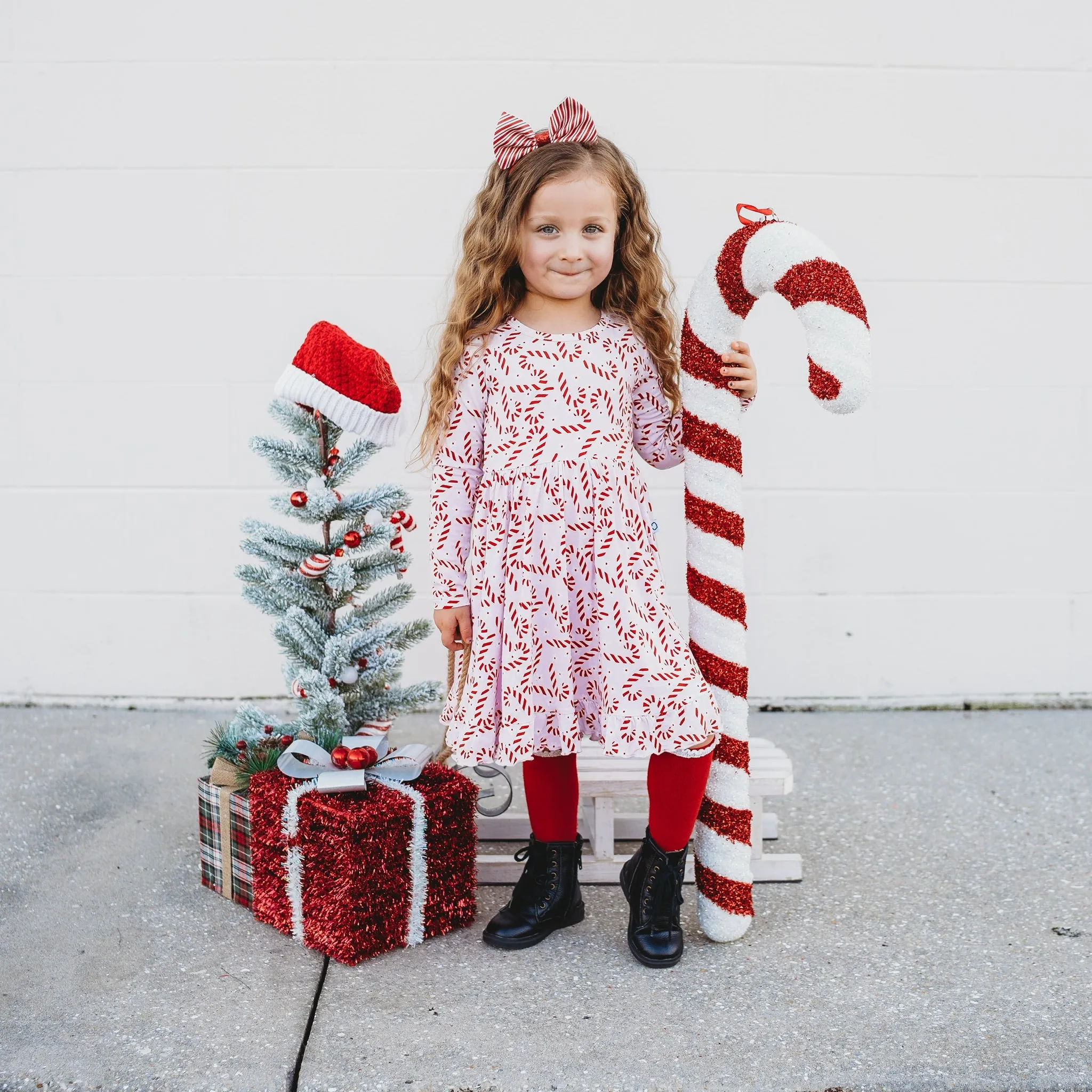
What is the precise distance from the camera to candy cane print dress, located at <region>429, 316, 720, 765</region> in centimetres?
211

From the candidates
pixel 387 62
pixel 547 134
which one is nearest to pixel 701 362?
pixel 547 134

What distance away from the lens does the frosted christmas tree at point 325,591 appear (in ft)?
7.80

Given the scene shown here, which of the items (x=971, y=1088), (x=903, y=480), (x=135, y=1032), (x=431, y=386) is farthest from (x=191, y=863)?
(x=903, y=480)

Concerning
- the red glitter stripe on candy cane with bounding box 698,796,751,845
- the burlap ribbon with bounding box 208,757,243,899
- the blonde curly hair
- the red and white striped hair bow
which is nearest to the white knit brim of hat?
the blonde curly hair

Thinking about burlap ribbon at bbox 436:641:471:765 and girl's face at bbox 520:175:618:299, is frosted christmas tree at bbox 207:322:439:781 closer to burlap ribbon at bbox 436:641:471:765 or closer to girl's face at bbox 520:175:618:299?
burlap ribbon at bbox 436:641:471:765

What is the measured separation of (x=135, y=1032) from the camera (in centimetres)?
195

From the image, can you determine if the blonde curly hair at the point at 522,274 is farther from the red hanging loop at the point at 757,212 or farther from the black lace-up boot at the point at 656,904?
the black lace-up boot at the point at 656,904

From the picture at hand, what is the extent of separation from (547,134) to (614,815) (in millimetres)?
1505

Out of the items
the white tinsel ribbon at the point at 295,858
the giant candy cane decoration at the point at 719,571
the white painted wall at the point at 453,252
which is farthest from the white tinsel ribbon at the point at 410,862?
the white painted wall at the point at 453,252

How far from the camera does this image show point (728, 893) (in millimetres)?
2250

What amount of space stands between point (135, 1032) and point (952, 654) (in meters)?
2.74

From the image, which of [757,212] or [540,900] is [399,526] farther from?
[757,212]

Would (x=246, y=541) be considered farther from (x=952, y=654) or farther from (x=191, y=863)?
(x=952, y=654)

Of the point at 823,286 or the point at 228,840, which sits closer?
the point at 823,286
